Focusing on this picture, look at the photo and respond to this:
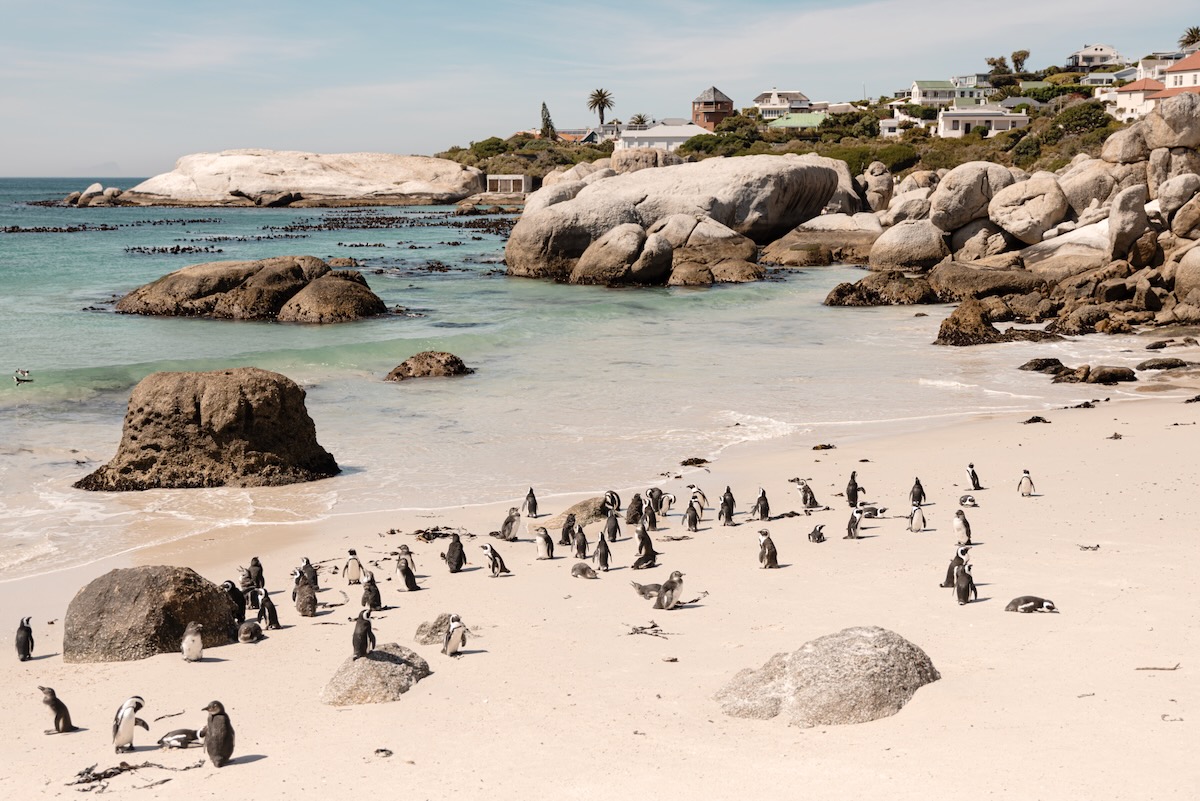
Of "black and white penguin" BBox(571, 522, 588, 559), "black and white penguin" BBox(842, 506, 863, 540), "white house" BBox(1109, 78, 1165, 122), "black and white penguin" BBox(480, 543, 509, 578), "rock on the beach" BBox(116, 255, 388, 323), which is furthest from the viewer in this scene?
"white house" BBox(1109, 78, 1165, 122)

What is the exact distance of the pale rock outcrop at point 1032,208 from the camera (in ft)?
125

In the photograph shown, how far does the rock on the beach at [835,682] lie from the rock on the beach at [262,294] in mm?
27708

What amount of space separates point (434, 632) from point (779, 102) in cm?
17148

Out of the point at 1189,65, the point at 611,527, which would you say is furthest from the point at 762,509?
the point at 1189,65

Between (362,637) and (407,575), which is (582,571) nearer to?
(407,575)

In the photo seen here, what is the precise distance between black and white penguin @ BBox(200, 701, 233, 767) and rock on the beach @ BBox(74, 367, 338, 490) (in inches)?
346

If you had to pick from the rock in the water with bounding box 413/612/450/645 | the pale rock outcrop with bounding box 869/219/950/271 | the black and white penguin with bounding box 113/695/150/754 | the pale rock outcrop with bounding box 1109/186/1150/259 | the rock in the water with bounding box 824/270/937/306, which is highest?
the pale rock outcrop with bounding box 1109/186/1150/259

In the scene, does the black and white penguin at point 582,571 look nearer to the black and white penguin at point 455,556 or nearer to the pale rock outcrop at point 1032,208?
the black and white penguin at point 455,556

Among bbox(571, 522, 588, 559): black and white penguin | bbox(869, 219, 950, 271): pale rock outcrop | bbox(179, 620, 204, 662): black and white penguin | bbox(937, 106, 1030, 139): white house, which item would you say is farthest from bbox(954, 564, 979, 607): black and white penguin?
bbox(937, 106, 1030, 139): white house

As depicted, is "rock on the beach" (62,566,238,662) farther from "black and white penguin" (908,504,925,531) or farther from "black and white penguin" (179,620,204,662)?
"black and white penguin" (908,504,925,531)

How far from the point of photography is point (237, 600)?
10453 millimetres

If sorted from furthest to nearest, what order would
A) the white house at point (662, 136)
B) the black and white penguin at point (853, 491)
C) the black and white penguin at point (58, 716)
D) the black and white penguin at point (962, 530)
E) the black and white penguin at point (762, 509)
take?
the white house at point (662, 136) → the black and white penguin at point (853, 491) → the black and white penguin at point (762, 509) → the black and white penguin at point (962, 530) → the black and white penguin at point (58, 716)

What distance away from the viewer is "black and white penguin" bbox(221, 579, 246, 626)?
10398 millimetres

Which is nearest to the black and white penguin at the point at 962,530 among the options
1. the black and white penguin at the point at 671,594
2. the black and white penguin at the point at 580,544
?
the black and white penguin at the point at 671,594
